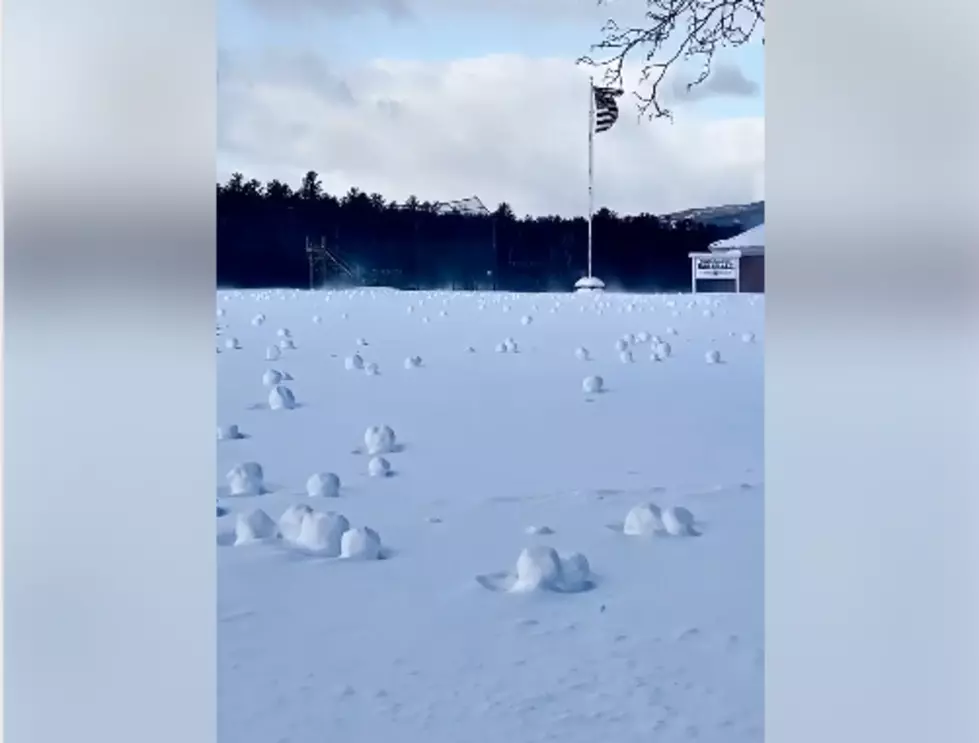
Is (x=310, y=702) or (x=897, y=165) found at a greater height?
(x=897, y=165)

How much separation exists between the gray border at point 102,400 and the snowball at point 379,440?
92cm

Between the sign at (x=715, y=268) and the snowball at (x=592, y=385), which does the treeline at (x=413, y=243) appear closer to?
the sign at (x=715, y=268)

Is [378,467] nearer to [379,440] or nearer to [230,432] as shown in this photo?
[379,440]

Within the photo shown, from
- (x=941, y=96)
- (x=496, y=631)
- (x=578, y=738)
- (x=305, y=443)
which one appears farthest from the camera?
(x=305, y=443)

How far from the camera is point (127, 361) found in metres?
1.02

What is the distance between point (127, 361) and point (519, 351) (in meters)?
1.58

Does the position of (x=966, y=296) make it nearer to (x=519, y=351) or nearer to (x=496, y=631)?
(x=496, y=631)

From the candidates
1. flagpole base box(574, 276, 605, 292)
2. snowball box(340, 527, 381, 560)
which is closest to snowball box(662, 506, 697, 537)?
snowball box(340, 527, 381, 560)

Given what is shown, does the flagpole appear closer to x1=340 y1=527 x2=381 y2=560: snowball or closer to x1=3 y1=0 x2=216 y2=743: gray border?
x1=340 y1=527 x2=381 y2=560: snowball

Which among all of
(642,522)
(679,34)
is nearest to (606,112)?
(679,34)

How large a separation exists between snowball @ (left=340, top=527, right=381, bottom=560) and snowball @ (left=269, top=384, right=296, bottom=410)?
26.2 inches

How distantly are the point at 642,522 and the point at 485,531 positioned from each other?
26 cm

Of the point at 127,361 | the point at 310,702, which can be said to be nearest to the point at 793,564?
the point at 310,702

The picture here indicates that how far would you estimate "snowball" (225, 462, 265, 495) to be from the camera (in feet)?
5.32
